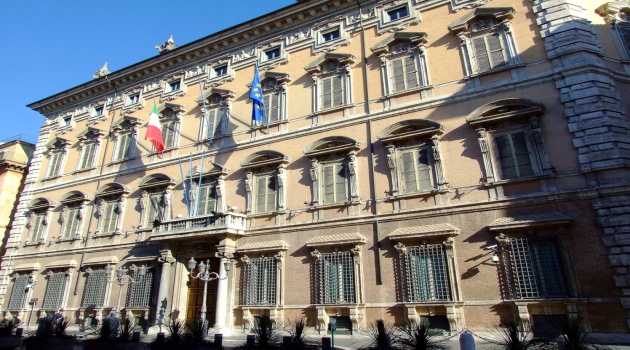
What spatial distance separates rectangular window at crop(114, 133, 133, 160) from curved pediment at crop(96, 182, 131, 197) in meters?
1.89

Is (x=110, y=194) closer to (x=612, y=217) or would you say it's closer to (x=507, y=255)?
(x=507, y=255)

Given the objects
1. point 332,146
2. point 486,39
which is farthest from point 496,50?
point 332,146

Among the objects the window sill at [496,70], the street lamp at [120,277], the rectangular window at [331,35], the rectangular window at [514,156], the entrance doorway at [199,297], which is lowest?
the entrance doorway at [199,297]

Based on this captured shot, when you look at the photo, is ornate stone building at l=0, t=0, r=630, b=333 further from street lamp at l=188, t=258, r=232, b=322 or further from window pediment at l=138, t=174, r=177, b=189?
street lamp at l=188, t=258, r=232, b=322

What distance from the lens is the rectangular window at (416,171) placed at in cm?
1504

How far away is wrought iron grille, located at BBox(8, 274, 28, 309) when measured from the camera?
75.3 feet

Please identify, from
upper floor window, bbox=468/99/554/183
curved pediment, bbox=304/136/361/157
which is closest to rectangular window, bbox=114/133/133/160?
curved pediment, bbox=304/136/361/157

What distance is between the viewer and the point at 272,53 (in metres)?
21.3

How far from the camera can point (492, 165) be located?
1401 centimetres

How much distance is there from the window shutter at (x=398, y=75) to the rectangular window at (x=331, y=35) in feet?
12.1

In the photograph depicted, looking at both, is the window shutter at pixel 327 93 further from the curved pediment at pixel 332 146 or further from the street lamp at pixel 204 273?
the street lamp at pixel 204 273

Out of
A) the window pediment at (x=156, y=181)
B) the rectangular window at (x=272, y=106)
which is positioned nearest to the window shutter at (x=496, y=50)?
the rectangular window at (x=272, y=106)

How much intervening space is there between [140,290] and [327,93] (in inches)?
517

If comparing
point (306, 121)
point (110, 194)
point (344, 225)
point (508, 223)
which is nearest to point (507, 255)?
point (508, 223)
